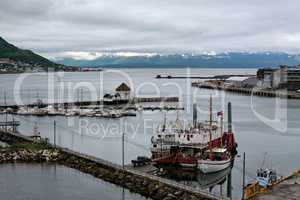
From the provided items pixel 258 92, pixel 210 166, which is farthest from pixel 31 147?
pixel 258 92

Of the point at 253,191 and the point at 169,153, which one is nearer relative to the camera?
the point at 253,191

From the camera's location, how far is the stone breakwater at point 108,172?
2175cm

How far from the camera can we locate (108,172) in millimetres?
26328

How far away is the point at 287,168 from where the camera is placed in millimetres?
30031

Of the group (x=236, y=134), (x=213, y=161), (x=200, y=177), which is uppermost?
(x=213, y=161)

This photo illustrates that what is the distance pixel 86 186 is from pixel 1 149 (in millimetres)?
10476

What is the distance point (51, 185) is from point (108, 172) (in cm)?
334

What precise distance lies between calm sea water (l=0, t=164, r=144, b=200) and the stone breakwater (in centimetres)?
47

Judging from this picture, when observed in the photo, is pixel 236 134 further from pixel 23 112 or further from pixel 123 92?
pixel 123 92

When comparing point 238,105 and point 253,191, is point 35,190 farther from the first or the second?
point 238,105

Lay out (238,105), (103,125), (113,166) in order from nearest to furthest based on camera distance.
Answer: (113,166)
(103,125)
(238,105)

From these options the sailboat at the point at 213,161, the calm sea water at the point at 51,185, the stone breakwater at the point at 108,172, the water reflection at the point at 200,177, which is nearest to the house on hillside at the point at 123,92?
the stone breakwater at the point at 108,172

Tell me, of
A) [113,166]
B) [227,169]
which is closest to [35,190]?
[113,166]

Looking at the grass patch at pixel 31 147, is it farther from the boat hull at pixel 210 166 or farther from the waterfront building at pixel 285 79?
the waterfront building at pixel 285 79
